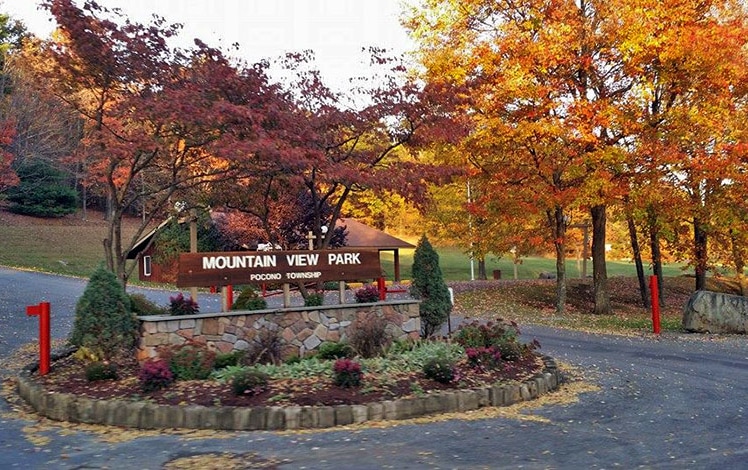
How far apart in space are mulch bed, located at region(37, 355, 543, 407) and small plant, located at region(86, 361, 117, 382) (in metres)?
0.05

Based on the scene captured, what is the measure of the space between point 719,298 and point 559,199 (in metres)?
4.66

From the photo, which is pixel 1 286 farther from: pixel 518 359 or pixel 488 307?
pixel 518 359

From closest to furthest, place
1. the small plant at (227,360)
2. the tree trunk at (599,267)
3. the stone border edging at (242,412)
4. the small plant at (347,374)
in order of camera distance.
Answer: the stone border edging at (242,412) → the small plant at (347,374) → the small plant at (227,360) → the tree trunk at (599,267)

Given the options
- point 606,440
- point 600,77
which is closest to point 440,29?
point 600,77

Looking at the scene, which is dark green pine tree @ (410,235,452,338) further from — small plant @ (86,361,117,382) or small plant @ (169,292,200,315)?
small plant @ (86,361,117,382)

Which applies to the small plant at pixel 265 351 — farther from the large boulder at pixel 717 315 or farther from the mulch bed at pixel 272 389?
the large boulder at pixel 717 315

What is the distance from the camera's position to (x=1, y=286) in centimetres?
2445

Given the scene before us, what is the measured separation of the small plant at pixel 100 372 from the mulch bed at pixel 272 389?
0.05 meters

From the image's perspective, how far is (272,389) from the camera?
8320mm

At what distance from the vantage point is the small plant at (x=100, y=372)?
877cm

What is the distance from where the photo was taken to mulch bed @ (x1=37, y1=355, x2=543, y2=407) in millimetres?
7980

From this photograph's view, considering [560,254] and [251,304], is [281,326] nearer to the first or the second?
[251,304]

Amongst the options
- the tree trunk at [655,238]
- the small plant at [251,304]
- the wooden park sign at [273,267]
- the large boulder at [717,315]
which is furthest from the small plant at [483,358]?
the tree trunk at [655,238]

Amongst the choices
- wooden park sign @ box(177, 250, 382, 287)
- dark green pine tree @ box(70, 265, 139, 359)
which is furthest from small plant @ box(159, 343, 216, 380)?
wooden park sign @ box(177, 250, 382, 287)
